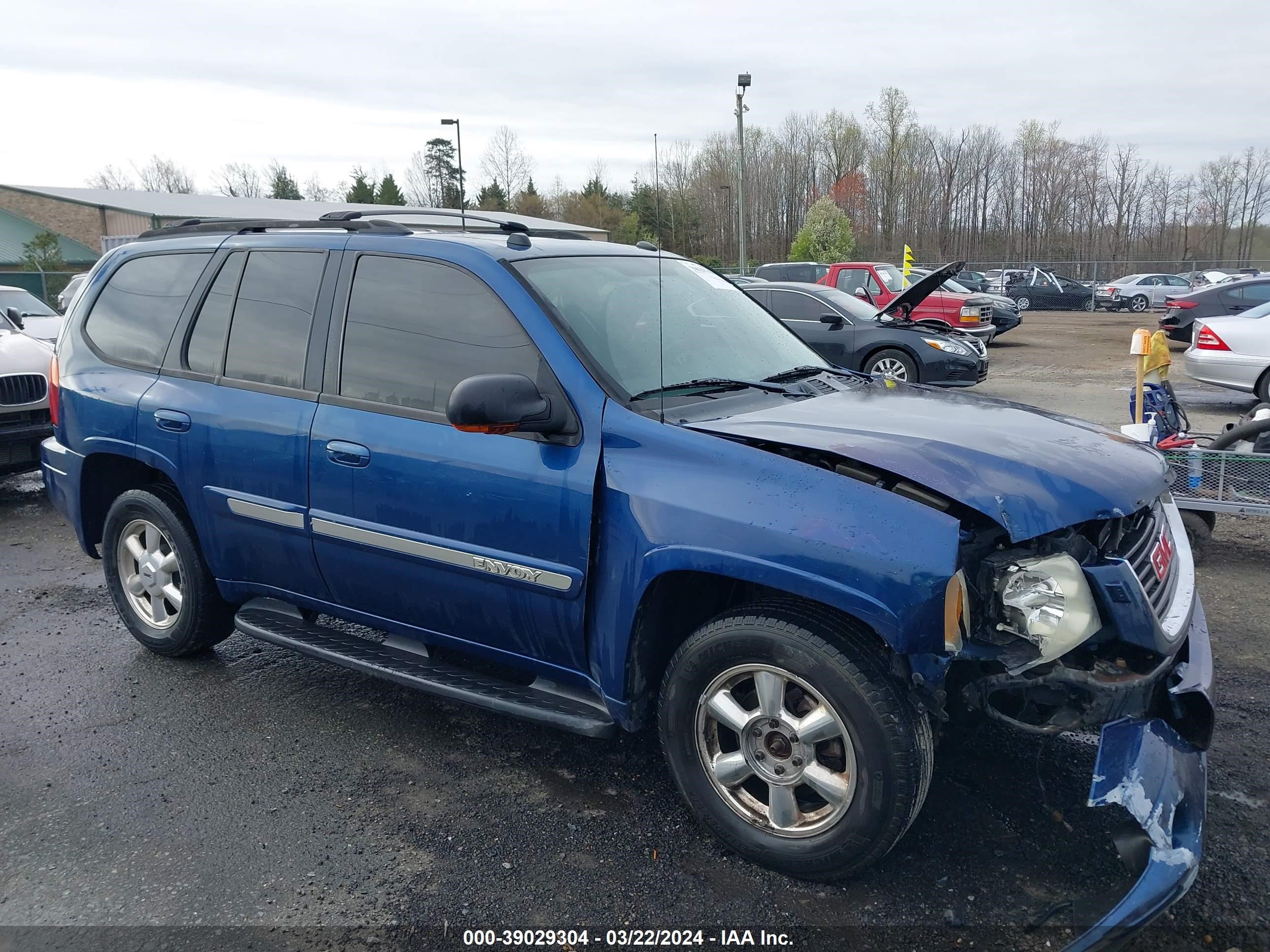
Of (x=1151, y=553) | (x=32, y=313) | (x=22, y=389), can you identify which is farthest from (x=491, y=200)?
(x=1151, y=553)

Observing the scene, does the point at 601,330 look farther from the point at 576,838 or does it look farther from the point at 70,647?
the point at 70,647

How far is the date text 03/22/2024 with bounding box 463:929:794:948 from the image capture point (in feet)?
8.67

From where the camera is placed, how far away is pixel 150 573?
4574mm

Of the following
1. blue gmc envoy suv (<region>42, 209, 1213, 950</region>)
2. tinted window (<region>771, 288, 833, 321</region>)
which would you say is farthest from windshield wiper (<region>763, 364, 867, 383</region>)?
tinted window (<region>771, 288, 833, 321</region>)

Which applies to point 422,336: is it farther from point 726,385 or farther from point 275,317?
point 726,385

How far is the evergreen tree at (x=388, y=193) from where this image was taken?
65.2 meters

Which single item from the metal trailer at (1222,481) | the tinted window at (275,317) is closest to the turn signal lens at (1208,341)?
the metal trailer at (1222,481)

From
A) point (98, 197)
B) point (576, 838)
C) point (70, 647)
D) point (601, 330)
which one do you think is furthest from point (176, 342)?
point (98, 197)

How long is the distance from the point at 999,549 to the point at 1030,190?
69915 millimetres

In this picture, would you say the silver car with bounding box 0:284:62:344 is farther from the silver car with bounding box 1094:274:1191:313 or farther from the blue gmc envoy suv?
the silver car with bounding box 1094:274:1191:313

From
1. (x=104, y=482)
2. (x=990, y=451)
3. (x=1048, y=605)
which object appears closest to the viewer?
(x=1048, y=605)

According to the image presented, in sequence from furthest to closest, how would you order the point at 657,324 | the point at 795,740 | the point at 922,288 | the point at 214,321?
the point at 922,288
the point at 214,321
the point at 657,324
the point at 795,740

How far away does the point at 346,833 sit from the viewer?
3188mm

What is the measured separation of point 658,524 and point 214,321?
246 centimetres
